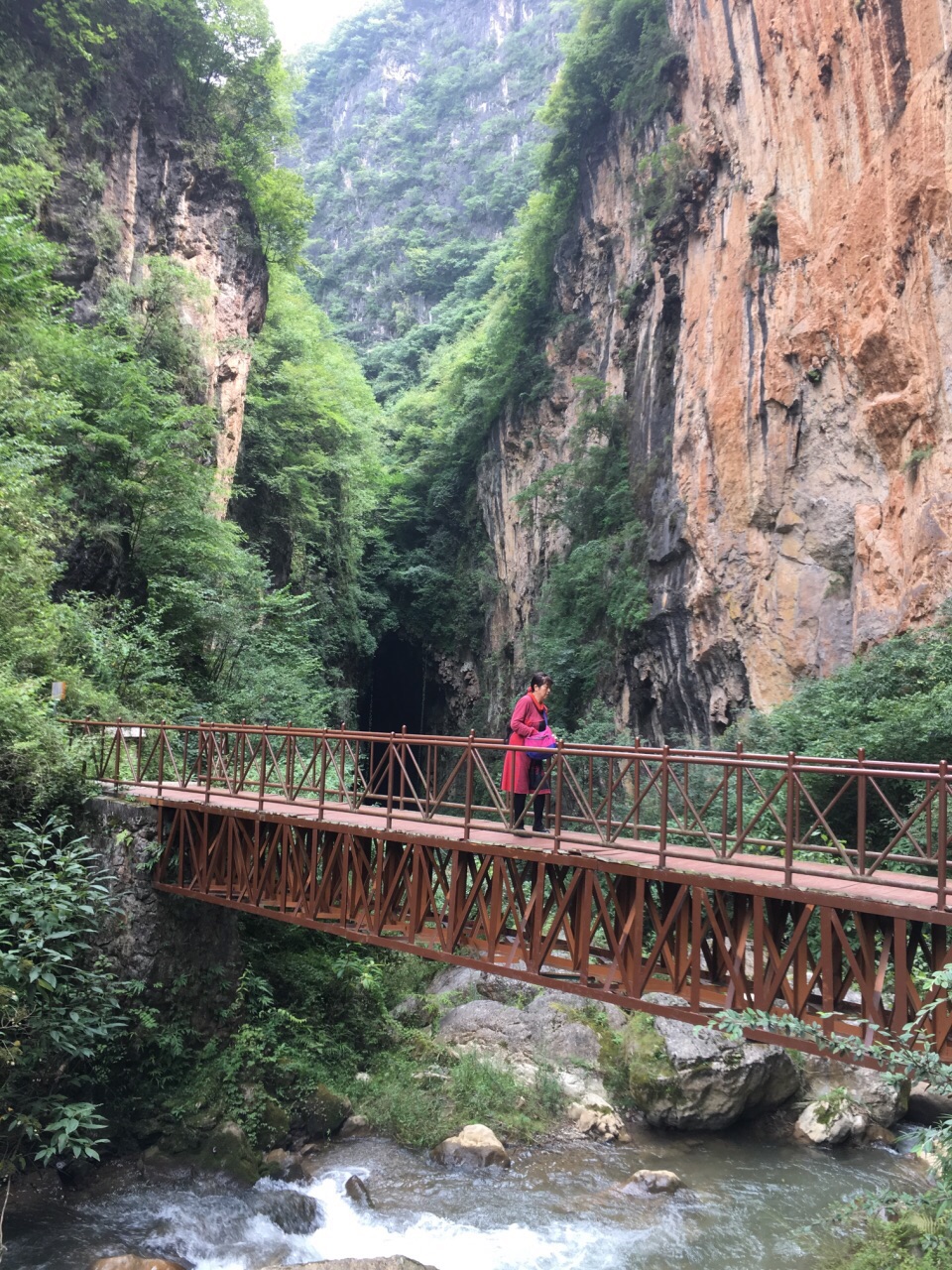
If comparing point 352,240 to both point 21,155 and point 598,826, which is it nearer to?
point 21,155

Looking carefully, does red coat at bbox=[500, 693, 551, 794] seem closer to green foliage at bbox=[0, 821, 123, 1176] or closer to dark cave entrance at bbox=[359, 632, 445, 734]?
green foliage at bbox=[0, 821, 123, 1176]

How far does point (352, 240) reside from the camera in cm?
5322

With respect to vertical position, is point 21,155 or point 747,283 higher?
point 21,155

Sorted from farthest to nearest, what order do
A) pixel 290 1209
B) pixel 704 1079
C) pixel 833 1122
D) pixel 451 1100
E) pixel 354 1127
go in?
pixel 451 1100, pixel 704 1079, pixel 354 1127, pixel 833 1122, pixel 290 1209

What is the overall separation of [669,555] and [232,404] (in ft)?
38.7

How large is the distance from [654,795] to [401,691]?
19547 mm

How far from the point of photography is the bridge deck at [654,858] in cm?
542

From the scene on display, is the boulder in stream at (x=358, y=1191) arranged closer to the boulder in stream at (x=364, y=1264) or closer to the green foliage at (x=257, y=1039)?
the green foliage at (x=257, y=1039)

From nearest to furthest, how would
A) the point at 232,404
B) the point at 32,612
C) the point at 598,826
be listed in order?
the point at 598,826 → the point at 32,612 → the point at 232,404

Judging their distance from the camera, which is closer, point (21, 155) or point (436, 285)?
point (21, 155)

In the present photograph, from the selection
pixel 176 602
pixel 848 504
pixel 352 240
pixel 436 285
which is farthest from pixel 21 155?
pixel 352 240

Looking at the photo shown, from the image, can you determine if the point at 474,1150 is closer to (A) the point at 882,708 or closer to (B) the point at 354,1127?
(B) the point at 354,1127

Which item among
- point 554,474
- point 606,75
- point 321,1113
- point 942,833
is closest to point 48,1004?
point 321,1113

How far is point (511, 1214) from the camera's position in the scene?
29.3 ft
